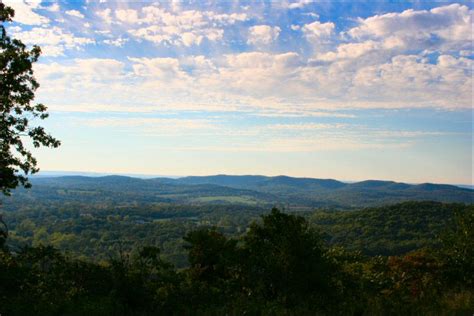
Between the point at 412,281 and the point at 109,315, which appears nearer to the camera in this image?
the point at 109,315

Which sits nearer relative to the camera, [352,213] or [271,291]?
[271,291]

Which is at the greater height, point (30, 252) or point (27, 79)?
point (27, 79)

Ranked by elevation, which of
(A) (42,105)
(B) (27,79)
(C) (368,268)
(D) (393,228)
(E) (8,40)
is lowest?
(D) (393,228)

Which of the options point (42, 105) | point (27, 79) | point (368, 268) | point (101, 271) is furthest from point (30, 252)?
point (368, 268)

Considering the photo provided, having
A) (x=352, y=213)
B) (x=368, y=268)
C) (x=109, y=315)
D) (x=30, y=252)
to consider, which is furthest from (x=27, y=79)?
(x=352, y=213)

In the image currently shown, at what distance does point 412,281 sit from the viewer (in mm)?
13805

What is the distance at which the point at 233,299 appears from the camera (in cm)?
1079

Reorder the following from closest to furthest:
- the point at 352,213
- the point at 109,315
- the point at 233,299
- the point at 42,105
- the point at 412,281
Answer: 1. the point at 109,315
2. the point at 233,299
3. the point at 412,281
4. the point at 42,105
5. the point at 352,213

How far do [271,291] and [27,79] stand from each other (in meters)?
11.6

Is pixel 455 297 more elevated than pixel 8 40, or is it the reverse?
pixel 8 40

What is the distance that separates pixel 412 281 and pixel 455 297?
3.62 m

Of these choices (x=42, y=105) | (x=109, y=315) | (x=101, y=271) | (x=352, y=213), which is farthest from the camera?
(x=352, y=213)

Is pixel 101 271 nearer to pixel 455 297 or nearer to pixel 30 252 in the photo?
pixel 30 252

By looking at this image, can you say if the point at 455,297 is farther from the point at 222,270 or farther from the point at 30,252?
the point at 30,252
